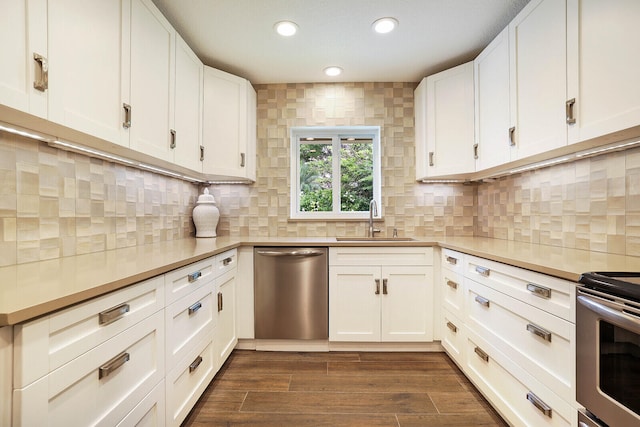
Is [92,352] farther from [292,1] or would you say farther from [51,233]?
[292,1]

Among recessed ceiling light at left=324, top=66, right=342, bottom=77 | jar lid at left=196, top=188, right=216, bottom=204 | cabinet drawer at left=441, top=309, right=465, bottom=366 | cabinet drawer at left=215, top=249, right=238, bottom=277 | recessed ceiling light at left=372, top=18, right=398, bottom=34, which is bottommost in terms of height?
cabinet drawer at left=441, top=309, right=465, bottom=366

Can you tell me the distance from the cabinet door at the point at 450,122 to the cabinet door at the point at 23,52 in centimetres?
245

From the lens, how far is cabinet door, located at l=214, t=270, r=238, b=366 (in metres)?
1.96

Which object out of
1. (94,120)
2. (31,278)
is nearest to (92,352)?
(31,278)

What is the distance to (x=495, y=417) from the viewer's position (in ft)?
5.20

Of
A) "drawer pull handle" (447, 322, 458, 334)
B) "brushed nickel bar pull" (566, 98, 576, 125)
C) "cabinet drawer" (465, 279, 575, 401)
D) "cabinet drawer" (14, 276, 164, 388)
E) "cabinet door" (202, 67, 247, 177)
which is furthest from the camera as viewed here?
"cabinet door" (202, 67, 247, 177)

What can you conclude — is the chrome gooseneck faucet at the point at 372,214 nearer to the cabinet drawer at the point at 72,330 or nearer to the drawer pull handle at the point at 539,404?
the drawer pull handle at the point at 539,404

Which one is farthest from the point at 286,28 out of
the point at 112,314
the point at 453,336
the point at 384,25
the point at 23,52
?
the point at 453,336

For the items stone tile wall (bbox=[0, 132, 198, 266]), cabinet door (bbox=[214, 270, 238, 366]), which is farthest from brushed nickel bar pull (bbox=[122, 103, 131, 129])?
cabinet door (bbox=[214, 270, 238, 366])

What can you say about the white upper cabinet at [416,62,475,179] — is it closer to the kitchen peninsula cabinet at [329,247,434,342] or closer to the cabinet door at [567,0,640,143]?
the kitchen peninsula cabinet at [329,247,434,342]

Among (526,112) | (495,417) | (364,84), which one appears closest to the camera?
(495,417)

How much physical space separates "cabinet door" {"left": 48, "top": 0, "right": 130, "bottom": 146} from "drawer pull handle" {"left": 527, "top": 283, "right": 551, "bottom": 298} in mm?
1980

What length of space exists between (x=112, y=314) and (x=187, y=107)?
1.61m

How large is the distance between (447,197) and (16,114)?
2.91m
